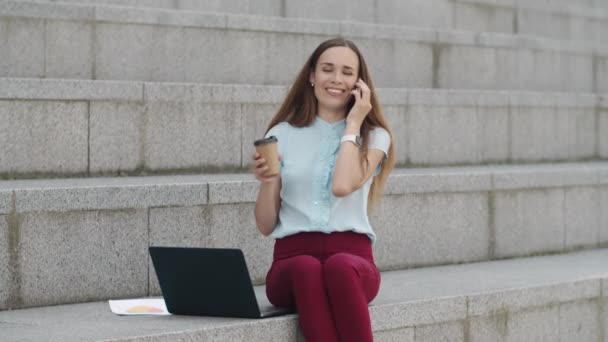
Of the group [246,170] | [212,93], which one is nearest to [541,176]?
[246,170]

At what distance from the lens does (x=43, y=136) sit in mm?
6352

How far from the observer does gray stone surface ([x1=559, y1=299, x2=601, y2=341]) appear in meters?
6.75

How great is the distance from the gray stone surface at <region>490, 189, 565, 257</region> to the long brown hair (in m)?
2.09

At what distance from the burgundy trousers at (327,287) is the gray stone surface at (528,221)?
94.8 inches

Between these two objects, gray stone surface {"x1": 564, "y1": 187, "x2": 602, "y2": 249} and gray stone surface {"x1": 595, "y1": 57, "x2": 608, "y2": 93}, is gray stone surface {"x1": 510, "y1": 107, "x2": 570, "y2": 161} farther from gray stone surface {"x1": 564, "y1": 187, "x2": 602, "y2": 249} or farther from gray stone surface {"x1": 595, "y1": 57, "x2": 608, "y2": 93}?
gray stone surface {"x1": 595, "y1": 57, "x2": 608, "y2": 93}

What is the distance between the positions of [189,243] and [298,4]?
3.56 m

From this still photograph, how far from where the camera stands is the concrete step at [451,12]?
28.9 ft

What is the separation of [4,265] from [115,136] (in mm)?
1313

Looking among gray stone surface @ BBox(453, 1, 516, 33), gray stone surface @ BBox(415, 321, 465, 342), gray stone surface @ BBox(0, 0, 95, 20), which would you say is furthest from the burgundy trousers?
gray stone surface @ BBox(453, 1, 516, 33)

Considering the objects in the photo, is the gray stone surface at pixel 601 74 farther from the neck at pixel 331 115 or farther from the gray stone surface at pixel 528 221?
the neck at pixel 331 115

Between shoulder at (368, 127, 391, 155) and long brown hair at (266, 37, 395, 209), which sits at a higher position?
long brown hair at (266, 37, 395, 209)

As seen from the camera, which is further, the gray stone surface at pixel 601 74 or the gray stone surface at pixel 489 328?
the gray stone surface at pixel 601 74

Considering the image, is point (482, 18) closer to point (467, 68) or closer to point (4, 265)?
point (467, 68)

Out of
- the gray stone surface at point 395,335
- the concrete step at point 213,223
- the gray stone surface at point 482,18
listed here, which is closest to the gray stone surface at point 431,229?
the concrete step at point 213,223
